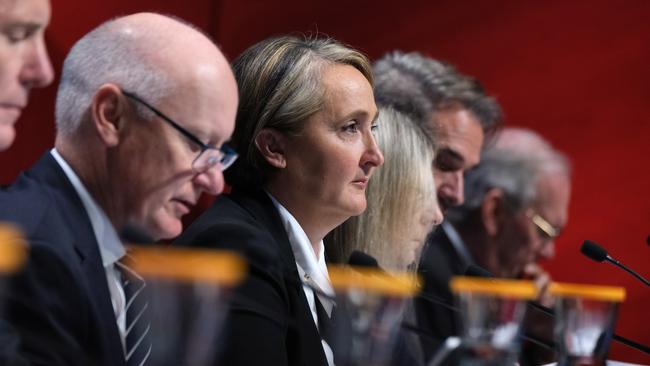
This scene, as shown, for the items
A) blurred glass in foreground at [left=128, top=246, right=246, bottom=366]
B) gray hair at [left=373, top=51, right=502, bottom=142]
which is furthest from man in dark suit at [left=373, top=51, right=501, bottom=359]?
blurred glass in foreground at [left=128, top=246, right=246, bottom=366]

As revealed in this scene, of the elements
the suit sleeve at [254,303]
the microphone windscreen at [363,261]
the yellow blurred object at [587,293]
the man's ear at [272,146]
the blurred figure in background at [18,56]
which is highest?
the yellow blurred object at [587,293]

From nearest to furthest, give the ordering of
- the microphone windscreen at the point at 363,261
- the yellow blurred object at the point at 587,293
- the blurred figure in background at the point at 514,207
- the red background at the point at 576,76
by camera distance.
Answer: the yellow blurred object at the point at 587,293 < the microphone windscreen at the point at 363,261 < the blurred figure in background at the point at 514,207 < the red background at the point at 576,76

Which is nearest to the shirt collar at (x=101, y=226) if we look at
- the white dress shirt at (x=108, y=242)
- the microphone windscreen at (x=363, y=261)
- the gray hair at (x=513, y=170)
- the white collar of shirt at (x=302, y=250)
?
the white dress shirt at (x=108, y=242)

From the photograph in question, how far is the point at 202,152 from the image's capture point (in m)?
1.62

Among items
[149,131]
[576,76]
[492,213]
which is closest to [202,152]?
[149,131]

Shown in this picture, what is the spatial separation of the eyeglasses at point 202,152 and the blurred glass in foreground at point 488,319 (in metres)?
0.51

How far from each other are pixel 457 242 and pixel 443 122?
15.7 inches

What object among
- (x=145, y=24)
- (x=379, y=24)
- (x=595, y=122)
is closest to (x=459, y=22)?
(x=379, y=24)

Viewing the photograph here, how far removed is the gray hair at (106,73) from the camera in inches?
63.4

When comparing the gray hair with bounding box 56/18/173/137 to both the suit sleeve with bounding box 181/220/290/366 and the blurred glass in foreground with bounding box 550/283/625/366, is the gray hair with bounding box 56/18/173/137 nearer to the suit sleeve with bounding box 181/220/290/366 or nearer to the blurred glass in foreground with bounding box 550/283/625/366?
the suit sleeve with bounding box 181/220/290/366

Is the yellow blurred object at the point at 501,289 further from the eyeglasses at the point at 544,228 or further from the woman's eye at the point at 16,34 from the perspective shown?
the eyeglasses at the point at 544,228

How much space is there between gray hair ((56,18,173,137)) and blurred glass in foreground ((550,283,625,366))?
645mm

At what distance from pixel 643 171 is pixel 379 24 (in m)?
0.97

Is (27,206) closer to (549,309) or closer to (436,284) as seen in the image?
(549,309)
